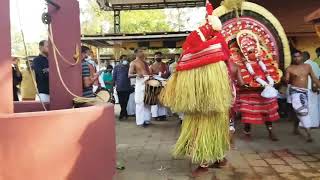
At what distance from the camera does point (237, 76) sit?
7.79 meters

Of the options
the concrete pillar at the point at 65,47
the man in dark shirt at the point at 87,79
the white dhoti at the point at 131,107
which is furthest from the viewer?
the white dhoti at the point at 131,107

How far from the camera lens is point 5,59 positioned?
387 centimetres

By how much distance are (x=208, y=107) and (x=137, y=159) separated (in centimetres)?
195

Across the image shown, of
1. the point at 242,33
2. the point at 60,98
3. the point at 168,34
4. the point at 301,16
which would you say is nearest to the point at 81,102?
the point at 60,98

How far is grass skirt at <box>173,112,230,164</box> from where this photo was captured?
5.71m

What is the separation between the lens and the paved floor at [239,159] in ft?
19.5

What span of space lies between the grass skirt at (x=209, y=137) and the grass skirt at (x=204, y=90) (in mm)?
165

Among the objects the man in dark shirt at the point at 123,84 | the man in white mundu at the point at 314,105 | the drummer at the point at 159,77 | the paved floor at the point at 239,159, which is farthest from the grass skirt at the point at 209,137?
the man in dark shirt at the point at 123,84

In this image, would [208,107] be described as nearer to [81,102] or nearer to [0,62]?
[81,102]

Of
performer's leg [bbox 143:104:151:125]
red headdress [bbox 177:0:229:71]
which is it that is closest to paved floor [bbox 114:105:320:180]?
performer's leg [bbox 143:104:151:125]

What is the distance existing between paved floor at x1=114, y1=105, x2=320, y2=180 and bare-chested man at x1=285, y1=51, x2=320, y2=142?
18.1 inches

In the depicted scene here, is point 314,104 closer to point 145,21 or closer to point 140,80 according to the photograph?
point 140,80

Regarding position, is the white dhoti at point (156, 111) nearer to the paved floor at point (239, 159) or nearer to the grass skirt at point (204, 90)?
the paved floor at point (239, 159)

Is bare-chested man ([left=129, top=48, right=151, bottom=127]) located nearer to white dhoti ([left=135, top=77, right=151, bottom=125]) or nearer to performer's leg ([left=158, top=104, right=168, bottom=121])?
white dhoti ([left=135, top=77, right=151, bottom=125])
